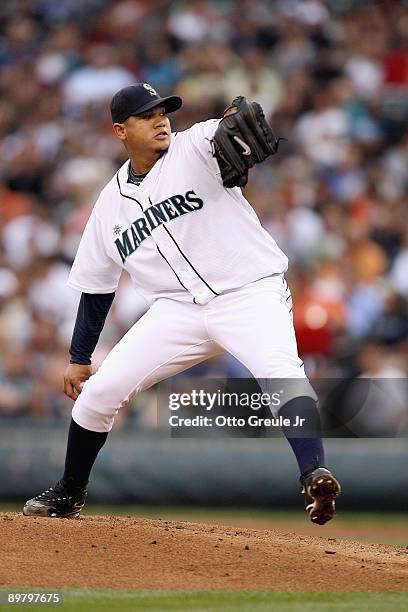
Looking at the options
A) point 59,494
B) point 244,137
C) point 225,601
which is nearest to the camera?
point 225,601

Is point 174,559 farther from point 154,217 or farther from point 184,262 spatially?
point 154,217

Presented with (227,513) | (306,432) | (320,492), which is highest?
(306,432)

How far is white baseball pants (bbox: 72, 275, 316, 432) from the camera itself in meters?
4.51

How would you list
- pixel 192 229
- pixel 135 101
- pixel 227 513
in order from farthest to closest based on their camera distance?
1. pixel 227 513
2. pixel 135 101
3. pixel 192 229

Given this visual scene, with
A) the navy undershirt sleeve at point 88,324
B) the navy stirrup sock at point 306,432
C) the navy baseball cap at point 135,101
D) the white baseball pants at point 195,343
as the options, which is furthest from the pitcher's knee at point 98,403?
the navy baseball cap at point 135,101

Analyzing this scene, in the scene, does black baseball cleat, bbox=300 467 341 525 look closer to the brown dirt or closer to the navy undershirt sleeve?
the brown dirt

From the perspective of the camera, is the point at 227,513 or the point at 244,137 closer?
the point at 244,137

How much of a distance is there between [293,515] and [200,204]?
440cm

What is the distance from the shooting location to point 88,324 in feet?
16.8

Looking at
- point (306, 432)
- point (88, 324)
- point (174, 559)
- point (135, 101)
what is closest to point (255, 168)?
point (88, 324)

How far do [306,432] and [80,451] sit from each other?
1198 mm

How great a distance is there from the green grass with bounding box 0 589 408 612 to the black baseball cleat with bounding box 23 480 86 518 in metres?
1.22

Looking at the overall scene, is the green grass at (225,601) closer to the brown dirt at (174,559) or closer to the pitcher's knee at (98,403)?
the brown dirt at (174,559)

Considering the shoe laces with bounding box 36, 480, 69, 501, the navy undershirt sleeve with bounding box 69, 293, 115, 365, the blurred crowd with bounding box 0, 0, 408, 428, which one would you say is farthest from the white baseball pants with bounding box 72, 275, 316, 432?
the blurred crowd with bounding box 0, 0, 408, 428
